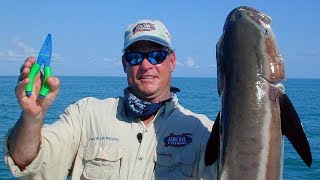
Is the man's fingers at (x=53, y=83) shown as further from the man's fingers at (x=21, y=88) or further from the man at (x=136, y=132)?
the man at (x=136, y=132)

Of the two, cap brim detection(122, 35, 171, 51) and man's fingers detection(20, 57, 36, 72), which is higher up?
cap brim detection(122, 35, 171, 51)

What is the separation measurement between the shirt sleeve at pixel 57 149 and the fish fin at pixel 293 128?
207cm

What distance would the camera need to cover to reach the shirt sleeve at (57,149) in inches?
156

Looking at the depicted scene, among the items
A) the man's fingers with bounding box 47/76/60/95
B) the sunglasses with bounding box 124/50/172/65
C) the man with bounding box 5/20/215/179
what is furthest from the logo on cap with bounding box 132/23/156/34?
the man's fingers with bounding box 47/76/60/95

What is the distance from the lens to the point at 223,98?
370cm

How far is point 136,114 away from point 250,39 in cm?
149

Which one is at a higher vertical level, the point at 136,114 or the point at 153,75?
the point at 153,75

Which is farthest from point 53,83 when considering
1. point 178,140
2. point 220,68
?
point 178,140

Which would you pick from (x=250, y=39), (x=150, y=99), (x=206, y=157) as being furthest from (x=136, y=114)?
(x=250, y=39)

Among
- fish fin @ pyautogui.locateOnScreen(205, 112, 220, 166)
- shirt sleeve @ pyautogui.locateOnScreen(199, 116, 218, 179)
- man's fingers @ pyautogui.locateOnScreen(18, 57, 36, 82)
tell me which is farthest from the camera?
shirt sleeve @ pyautogui.locateOnScreen(199, 116, 218, 179)

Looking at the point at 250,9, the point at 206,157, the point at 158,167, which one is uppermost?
the point at 250,9

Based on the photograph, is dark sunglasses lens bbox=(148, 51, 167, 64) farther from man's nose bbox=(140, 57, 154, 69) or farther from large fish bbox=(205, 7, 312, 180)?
large fish bbox=(205, 7, 312, 180)

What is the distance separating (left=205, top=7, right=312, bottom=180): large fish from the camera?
353 cm

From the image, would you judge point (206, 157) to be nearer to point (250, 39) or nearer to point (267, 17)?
point (250, 39)
